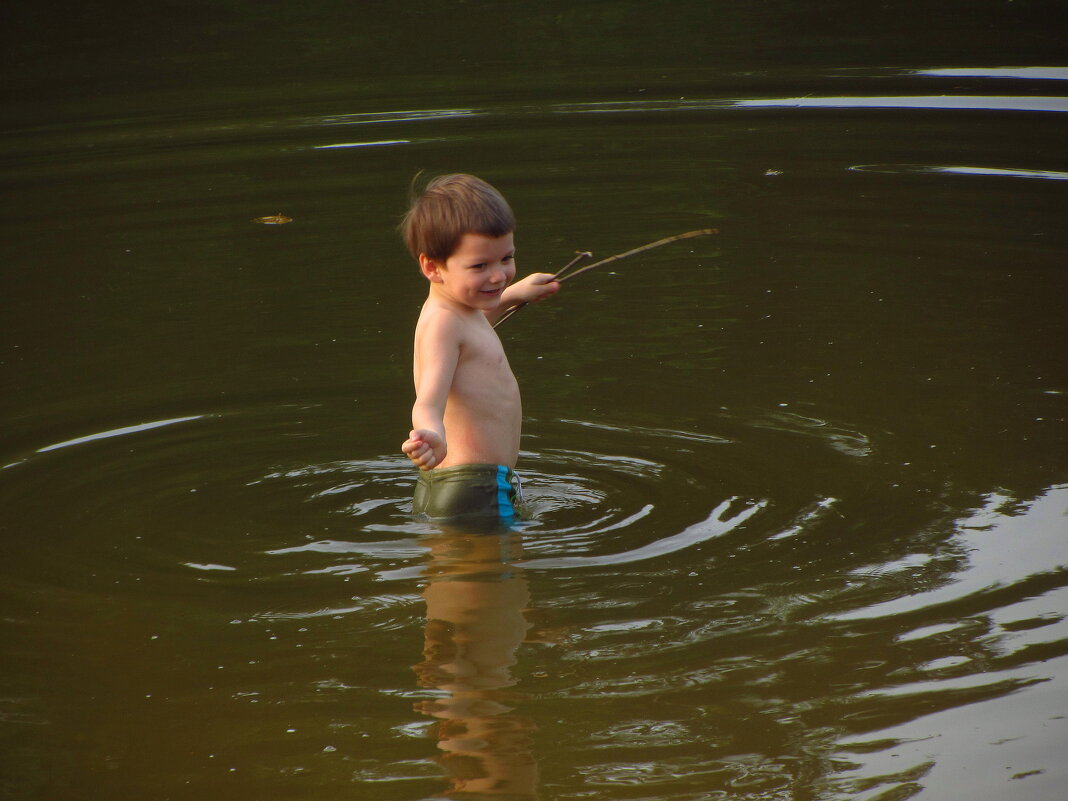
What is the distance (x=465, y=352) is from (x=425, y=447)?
0.61 meters

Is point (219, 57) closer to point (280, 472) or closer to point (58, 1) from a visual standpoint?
point (58, 1)

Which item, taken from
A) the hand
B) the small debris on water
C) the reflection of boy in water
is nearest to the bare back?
the reflection of boy in water

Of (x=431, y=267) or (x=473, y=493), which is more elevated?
(x=431, y=267)

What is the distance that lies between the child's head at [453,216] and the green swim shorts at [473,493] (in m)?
0.61

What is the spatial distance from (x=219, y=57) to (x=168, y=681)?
988 cm

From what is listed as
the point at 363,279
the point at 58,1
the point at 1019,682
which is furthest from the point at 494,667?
the point at 58,1

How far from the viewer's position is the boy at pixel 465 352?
390 centimetres

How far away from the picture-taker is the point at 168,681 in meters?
3.21

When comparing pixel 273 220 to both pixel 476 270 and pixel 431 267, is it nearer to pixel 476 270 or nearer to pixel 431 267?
pixel 431 267

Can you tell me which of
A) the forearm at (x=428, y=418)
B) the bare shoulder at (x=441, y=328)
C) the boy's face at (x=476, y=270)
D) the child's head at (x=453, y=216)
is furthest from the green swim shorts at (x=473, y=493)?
the child's head at (x=453, y=216)

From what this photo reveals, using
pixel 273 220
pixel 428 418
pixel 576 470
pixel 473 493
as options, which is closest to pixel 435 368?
pixel 428 418

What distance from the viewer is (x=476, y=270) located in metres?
3.95

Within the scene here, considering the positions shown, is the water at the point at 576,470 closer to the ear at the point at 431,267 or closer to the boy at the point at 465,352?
the boy at the point at 465,352

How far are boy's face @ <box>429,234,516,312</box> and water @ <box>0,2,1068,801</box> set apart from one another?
651 millimetres
